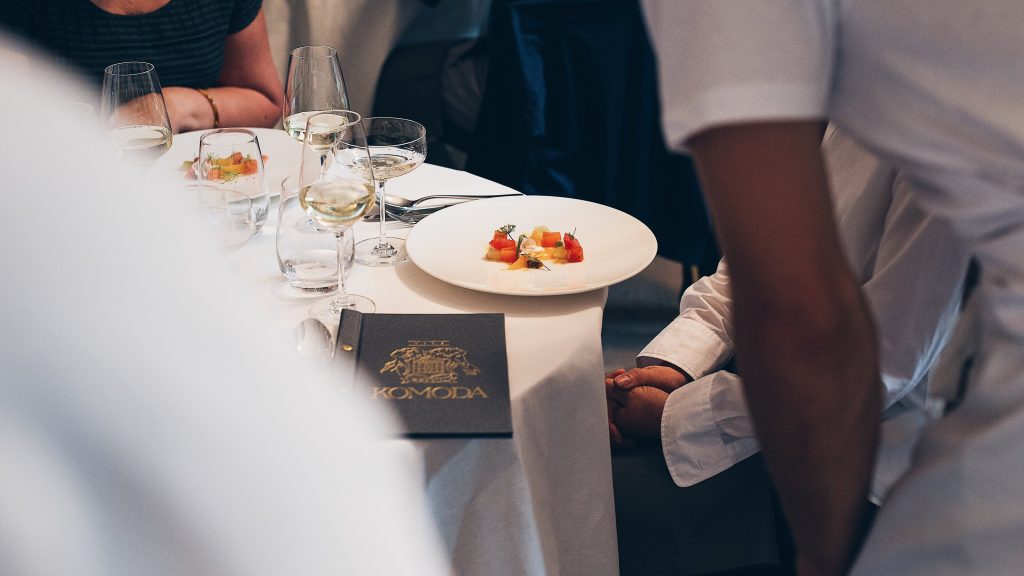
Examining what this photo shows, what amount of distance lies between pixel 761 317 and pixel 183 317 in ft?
1.45

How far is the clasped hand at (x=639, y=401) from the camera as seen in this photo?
A: 131 cm

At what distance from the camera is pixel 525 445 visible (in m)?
0.93

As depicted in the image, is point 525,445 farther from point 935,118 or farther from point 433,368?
point 935,118

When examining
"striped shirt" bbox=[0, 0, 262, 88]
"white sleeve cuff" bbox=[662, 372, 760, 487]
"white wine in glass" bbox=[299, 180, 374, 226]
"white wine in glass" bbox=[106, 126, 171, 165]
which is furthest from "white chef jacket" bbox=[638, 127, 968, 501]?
"striped shirt" bbox=[0, 0, 262, 88]

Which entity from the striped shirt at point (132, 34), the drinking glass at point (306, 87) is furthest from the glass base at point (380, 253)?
the striped shirt at point (132, 34)

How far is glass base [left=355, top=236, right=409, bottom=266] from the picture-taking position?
1205 mm

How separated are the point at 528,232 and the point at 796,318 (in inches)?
27.8

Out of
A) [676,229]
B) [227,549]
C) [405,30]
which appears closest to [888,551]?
[227,549]

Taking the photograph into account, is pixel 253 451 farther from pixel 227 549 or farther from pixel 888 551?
pixel 888 551

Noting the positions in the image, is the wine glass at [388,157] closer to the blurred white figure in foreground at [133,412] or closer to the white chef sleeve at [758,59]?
the blurred white figure in foreground at [133,412]

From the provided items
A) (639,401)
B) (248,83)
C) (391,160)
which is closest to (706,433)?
(639,401)

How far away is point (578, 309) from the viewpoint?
1.08 meters

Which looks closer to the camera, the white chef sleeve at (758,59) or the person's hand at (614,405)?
the white chef sleeve at (758,59)

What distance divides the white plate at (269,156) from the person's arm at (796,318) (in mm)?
933
